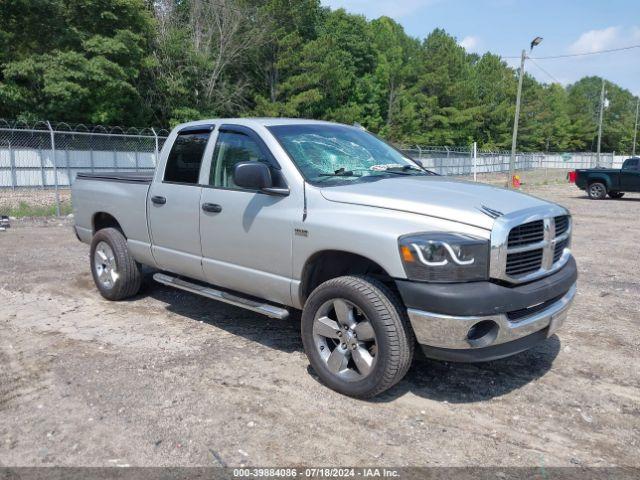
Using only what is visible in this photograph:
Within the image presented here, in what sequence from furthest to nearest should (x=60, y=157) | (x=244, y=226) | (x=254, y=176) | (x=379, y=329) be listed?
(x=60, y=157) → (x=244, y=226) → (x=254, y=176) → (x=379, y=329)

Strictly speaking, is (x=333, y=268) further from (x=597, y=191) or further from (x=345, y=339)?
(x=597, y=191)

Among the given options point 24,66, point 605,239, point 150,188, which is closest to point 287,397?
point 150,188

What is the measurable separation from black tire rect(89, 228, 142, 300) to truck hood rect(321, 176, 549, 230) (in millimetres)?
2893

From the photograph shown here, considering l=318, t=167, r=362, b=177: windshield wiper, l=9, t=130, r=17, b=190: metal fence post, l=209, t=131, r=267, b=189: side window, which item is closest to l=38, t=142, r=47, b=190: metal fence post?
l=9, t=130, r=17, b=190: metal fence post

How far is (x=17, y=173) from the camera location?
2105cm

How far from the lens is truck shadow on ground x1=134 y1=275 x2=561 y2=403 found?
410cm

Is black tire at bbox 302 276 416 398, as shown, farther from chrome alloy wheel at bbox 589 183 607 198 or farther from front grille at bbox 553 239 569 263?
chrome alloy wheel at bbox 589 183 607 198

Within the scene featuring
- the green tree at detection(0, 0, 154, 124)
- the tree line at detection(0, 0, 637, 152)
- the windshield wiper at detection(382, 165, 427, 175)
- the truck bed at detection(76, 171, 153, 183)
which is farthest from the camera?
the tree line at detection(0, 0, 637, 152)

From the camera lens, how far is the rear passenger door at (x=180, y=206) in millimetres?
5129

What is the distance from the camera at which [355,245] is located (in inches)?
150

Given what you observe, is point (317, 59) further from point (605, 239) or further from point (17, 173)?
point (605, 239)

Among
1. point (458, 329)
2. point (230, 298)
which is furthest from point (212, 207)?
point (458, 329)

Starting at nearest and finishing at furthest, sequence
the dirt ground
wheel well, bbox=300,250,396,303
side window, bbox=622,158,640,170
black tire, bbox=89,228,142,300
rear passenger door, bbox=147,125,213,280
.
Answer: the dirt ground < wheel well, bbox=300,250,396,303 < rear passenger door, bbox=147,125,213,280 < black tire, bbox=89,228,142,300 < side window, bbox=622,158,640,170

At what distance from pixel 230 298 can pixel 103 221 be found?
2677mm
